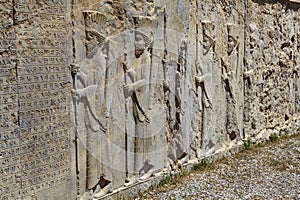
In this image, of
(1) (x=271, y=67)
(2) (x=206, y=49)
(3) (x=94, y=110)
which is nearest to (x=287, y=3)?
(1) (x=271, y=67)

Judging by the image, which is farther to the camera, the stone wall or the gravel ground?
the stone wall

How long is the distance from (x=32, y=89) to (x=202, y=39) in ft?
10.3

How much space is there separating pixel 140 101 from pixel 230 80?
2.40 metres

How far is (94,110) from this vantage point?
4586mm

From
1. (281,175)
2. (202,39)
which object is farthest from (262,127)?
(202,39)

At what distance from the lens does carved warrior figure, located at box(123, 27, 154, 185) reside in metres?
5.08

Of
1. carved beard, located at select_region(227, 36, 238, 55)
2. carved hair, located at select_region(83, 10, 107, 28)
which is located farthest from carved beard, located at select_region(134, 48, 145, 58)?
carved beard, located at select_region(227, 36, 238, 55)

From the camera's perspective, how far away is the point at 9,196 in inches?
146

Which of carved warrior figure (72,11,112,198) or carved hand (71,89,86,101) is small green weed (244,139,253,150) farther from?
carved hand (71,89,86,101)

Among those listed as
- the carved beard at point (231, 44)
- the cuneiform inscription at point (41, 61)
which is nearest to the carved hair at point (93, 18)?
the cuneiform inscription at point (41, 61)

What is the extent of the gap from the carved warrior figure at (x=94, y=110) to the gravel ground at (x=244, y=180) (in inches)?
28.5

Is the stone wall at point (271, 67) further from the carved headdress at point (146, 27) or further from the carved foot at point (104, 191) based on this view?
the carved foot at point (104, 191)

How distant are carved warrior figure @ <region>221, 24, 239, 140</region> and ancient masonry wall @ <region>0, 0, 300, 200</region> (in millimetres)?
17

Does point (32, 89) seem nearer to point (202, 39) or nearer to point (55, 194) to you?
point (55, 194)
